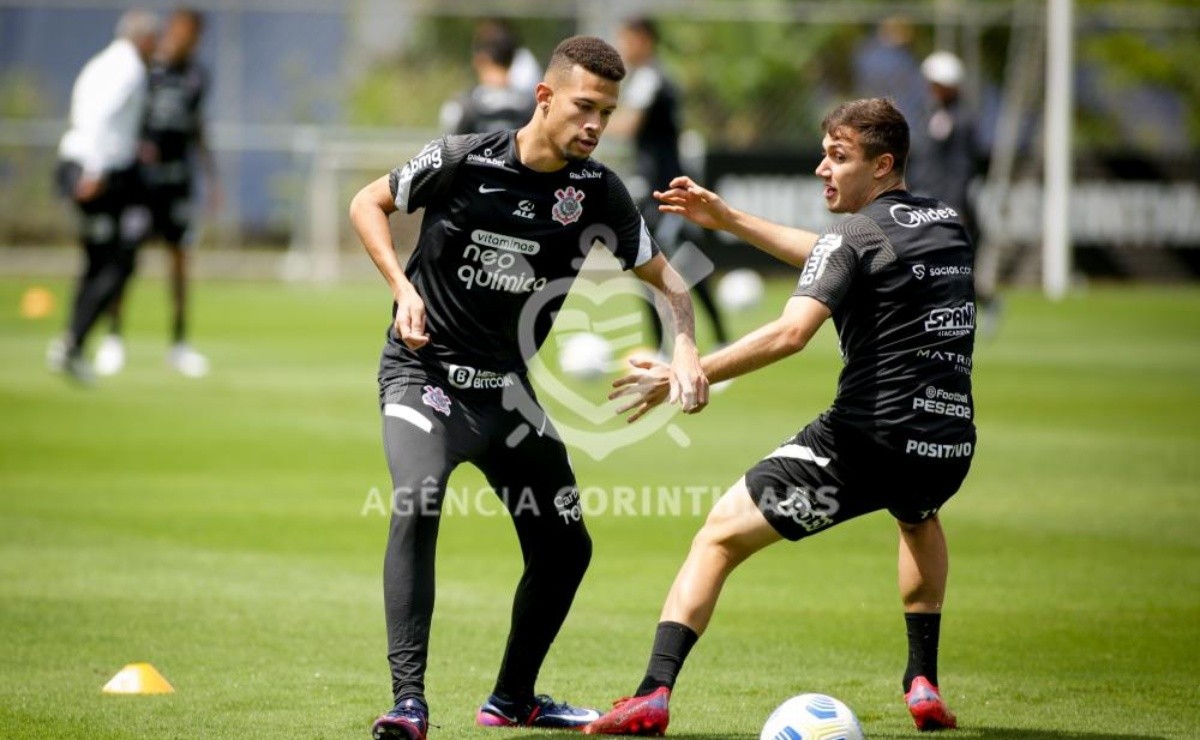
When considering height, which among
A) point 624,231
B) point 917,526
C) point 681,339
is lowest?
point 917,526

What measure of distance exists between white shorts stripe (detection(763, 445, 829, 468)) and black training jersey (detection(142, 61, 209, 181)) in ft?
37.3

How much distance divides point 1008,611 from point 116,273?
9576 mm

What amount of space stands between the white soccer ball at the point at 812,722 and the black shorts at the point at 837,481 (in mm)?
573

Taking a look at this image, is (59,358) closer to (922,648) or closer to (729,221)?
(729,221)

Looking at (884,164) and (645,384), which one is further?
(884,164)

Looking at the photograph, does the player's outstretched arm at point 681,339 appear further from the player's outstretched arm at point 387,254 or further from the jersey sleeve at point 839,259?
the player's outstretched arm at point 387,254

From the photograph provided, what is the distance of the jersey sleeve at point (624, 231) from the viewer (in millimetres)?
5891

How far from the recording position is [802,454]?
5.68 meters

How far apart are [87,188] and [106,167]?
0.83 feet

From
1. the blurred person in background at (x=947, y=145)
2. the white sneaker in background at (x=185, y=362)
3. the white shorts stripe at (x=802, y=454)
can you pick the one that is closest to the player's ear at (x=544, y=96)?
the white shorts stripe at (x=802, y=454)

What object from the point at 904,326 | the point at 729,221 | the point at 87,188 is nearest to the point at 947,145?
the point at 87,188

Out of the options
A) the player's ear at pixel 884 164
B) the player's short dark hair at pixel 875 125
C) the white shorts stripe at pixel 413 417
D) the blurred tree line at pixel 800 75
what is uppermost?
the blurred tree line at pixel 800 75

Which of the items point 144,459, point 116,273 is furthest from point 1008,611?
point 116,273

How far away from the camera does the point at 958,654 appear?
6910mm
